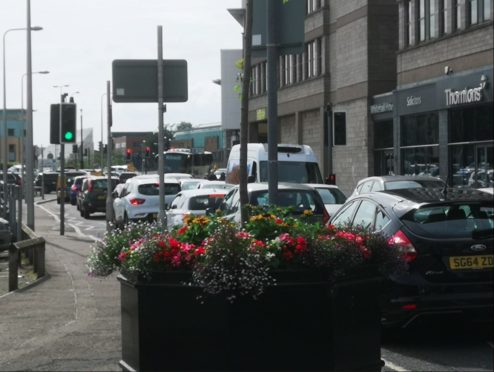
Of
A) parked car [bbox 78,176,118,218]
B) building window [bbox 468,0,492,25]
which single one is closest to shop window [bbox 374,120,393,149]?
building window [bbox 468,0,492,25]

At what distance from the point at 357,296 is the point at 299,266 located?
415 millimetres

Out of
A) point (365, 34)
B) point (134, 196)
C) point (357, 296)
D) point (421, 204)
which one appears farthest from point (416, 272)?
point (365, 34)

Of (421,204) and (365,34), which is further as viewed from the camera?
(365,34)

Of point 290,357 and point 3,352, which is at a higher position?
point 290,357

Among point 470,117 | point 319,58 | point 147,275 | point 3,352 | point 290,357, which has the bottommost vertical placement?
→ point 3,352

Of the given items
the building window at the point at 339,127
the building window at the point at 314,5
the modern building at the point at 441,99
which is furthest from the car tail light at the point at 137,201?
the building window at the point at 314,5

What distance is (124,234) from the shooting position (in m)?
5.98

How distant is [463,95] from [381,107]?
7.60 metres

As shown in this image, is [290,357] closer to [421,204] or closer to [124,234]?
[124,234]

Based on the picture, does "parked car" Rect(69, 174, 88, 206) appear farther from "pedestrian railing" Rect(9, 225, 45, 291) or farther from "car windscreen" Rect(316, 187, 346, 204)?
"pedestrian railing" Rect(9, 225, 45, 291)

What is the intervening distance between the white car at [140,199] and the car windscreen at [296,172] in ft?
11.7

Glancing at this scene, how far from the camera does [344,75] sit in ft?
140

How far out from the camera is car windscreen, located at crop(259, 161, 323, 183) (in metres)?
25.1

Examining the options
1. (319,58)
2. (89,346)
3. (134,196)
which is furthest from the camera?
(319,58)
